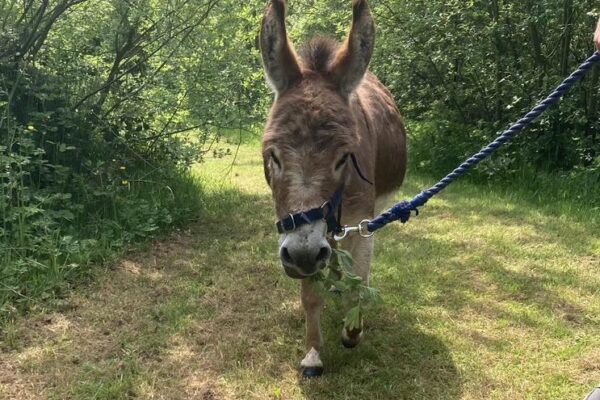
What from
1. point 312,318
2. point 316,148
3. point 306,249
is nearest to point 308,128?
point 316,148

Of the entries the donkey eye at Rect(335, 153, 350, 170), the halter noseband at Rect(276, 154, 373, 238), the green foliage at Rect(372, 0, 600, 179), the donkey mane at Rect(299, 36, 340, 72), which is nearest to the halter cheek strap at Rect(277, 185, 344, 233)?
the halter noseband at Rect(276, 154, 373, 238)

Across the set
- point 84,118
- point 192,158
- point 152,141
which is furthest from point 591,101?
point 84,118

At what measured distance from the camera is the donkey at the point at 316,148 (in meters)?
2.47

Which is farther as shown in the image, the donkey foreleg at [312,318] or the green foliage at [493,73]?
the green foliage at [493,73]

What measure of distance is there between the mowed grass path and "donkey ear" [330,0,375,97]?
1.72 m

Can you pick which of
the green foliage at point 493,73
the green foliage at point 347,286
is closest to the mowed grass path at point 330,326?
the green foliage at point 347,286

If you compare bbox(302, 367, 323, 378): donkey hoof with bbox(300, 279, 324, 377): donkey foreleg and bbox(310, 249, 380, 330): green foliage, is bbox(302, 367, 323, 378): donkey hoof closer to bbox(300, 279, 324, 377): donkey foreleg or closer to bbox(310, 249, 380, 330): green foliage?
bbox(300, 279, 324, 377): donkey foreleg

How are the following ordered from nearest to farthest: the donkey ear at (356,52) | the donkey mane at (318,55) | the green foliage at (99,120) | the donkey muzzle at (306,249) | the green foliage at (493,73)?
the donkey muzzle at (306,249) → the donkey ear at (356,52) → the donkey mane at (318,55) → the green foliage at (99,120) → the green foliage at (493,73)

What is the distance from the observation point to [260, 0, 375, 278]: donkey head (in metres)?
2.46

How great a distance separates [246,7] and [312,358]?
4531 mm

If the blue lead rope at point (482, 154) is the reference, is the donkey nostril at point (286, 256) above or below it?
below

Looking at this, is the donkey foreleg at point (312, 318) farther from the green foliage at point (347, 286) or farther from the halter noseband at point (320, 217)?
the halter noseband at point (320, 217)

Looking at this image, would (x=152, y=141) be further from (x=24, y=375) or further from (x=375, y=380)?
(x=375, y=380)

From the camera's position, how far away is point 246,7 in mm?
6375
